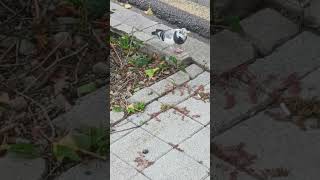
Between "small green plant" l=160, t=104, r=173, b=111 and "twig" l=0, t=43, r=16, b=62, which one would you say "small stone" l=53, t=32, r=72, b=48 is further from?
"small green plant" l=160, t=104, r=173, b=111

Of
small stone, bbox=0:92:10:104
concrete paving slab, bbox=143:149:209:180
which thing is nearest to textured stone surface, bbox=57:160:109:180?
concrete paving slab, bbox=143:149:209:180

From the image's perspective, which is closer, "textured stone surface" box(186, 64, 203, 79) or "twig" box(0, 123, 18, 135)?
"twig" box(0, 123, 18, 135)

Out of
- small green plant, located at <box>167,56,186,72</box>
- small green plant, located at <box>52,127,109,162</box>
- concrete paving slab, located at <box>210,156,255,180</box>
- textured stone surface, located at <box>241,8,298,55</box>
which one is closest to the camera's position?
concrete paving slab, located at <box>210,156,255,180</box>

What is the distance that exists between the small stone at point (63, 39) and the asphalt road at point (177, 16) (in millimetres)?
Result: 893

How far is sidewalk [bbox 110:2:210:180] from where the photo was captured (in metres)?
3.42

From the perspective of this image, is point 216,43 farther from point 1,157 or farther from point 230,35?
point 1,157

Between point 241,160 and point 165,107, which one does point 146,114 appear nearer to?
point 165,107

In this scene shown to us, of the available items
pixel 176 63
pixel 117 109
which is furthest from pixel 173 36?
pixel 117 109

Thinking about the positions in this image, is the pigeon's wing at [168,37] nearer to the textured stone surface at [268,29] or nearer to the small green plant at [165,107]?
the textured stone surface at [268,29]

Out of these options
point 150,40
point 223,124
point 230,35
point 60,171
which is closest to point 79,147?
point 60,171

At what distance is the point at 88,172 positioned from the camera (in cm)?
339

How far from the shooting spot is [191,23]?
15.8ft

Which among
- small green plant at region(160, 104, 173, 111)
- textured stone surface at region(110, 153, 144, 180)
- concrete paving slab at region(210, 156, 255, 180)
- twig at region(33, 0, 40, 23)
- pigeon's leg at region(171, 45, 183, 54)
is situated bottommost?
textured stone surface at region(110, 153, 144, 180)

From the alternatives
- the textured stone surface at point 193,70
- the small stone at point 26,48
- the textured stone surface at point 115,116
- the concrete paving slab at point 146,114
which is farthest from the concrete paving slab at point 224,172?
the small stone at point 26,48
